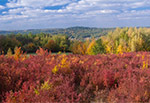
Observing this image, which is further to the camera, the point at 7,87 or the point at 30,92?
the point at 7,87

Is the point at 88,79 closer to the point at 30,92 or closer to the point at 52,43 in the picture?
the point at 30,92

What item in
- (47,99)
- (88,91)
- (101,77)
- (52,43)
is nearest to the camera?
(47,99)

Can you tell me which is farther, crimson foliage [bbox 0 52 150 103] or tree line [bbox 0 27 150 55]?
tree line [bbox 0 27 150 55]

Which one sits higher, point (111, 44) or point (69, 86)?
point (69, 86)

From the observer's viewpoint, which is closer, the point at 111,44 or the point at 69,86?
the point at 69,86

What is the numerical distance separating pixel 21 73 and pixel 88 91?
199 centimetres

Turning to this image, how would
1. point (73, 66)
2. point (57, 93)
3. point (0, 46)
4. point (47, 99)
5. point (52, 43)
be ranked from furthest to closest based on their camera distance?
point (52, 43)
point (0, 46)
point (73, 66)
point (57, 93)
point (47, 99)

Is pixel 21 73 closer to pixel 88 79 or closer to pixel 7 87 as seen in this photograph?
pixel 7 87

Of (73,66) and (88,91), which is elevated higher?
(73,66)

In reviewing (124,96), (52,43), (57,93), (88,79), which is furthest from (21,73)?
(52,43)

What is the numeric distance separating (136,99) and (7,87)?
3136 mm

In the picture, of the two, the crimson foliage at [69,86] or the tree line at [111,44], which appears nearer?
the crimson foliage at [69,86]

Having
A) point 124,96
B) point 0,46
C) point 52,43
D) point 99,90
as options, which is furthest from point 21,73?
point 52,43

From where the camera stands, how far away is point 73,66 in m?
5.12
